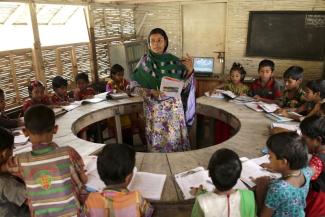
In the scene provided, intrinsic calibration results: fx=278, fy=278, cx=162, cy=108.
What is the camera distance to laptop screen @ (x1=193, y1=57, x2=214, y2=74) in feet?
18.2

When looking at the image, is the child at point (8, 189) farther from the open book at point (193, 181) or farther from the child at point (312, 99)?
the child at point (312, 99)

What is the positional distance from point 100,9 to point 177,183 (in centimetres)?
420

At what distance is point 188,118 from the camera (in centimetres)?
277

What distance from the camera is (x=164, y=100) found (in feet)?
8.48

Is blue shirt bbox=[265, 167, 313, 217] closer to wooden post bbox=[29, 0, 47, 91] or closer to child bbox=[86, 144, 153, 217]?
child bbox=[86, 144, 153, 217]

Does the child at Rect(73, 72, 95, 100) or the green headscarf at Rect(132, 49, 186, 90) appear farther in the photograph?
the child at Rect(73, 72, 95, 100)

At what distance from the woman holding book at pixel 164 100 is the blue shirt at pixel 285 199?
138 cm

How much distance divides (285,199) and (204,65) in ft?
14.6

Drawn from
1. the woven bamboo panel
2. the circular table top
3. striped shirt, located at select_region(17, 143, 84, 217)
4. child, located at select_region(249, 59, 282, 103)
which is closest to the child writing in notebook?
the circular table top

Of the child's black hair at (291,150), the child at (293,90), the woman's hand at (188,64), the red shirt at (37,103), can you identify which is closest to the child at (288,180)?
the child's black hair at (291,150)

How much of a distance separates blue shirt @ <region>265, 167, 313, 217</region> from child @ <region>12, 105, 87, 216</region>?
100 centimetres

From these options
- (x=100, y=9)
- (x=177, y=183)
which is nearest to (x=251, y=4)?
(x=100, y=9)

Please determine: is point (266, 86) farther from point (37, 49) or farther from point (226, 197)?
point (37, 49)

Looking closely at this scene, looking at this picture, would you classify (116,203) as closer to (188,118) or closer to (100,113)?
(188,118)
